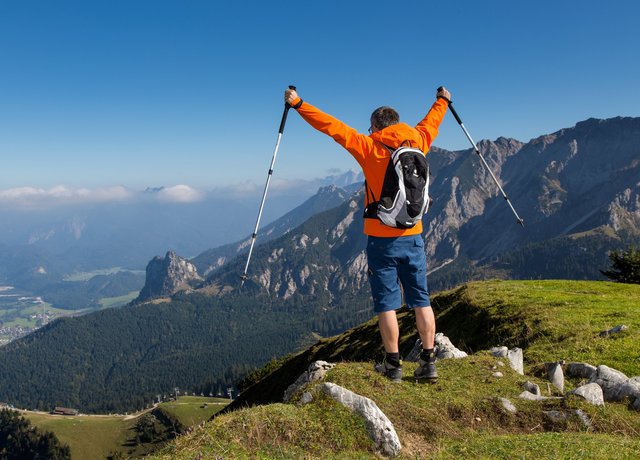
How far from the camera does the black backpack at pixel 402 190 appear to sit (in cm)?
934

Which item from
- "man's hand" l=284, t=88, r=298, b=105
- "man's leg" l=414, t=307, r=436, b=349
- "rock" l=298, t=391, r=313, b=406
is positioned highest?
"man's hand" l=284, t=88, r=298, b=105

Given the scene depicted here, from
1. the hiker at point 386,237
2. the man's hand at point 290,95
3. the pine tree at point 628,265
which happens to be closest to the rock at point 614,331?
the hiker at point 386,237

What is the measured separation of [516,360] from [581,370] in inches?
72.3

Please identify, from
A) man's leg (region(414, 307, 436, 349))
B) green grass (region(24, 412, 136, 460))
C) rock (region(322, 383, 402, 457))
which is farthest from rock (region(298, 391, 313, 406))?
green grass (region(24, 412, 136, 460))

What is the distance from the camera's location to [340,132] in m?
9.45

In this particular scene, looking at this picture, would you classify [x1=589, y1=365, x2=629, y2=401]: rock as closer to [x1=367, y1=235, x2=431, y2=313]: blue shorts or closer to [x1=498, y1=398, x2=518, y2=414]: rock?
[x1=498, y1=398, x2=518, y2=414]: rock

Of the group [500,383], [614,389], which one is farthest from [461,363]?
[614,389]

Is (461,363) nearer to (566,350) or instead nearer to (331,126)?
(566,350)

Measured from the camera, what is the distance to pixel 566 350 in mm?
14406

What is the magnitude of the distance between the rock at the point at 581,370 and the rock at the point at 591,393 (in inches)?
69.1

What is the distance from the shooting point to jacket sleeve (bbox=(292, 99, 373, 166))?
9.45 meters

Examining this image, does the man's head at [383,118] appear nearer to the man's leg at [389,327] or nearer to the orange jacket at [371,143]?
the orange jacket at [371,143]

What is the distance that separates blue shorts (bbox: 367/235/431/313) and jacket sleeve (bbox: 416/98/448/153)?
2622 millimetres

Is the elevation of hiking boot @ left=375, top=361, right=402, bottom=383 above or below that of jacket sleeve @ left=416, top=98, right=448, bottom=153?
below
